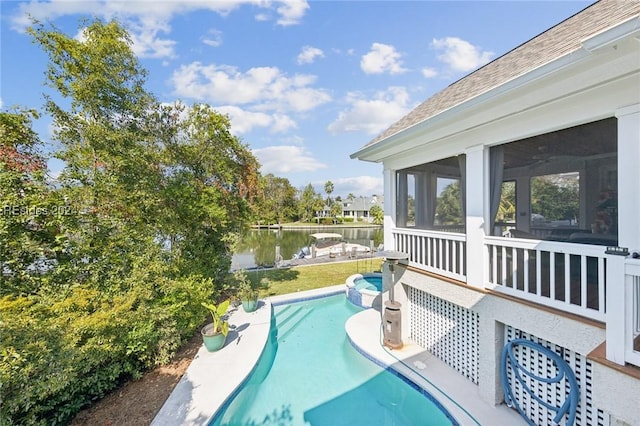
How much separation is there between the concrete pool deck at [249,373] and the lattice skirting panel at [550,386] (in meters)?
0.29

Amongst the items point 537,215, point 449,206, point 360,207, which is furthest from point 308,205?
point 537,215

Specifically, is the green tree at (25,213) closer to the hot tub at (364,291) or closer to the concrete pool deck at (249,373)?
the concrete pool deck at (249,373)

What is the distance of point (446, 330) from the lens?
5355 millimetres

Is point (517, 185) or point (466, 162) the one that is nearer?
point (466, 162)

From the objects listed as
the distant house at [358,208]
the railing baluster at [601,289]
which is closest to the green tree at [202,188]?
the railing baluster at [601,289]

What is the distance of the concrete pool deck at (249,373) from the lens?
4.04m

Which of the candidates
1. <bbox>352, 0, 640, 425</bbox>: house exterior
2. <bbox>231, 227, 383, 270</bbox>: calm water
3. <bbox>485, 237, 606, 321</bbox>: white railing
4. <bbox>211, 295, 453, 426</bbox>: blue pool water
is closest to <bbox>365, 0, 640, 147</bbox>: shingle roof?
<bbox>352, 0, 640, 425</bbox>: house exterior

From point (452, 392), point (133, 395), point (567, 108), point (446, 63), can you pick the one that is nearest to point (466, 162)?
point (567, 108)

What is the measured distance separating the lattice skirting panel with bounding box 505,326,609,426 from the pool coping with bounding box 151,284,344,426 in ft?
15.9

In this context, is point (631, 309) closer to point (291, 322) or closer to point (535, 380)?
point (535, 380)

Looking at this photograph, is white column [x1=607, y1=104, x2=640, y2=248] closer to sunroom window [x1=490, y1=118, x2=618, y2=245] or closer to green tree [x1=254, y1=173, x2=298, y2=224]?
sunroom window [x1=490, y1=118, x2=618, y2=245]

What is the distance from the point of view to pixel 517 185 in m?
5.54

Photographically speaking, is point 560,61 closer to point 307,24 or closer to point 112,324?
point 112,324

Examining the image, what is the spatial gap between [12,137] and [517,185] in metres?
9.71
